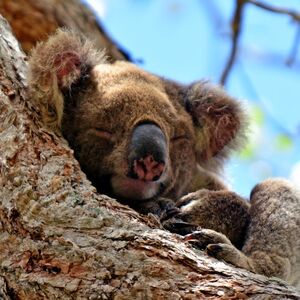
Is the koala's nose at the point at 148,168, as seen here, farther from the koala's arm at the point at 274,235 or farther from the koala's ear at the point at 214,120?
the koala's ear at the point at 214,120

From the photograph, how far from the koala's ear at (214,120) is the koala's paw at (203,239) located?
1316 mm

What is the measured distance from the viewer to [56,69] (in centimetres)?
371

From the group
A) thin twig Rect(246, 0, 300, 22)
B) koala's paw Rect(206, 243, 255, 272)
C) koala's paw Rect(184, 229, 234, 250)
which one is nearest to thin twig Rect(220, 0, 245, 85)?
thin twig Rect(246, 0, 300, 22)

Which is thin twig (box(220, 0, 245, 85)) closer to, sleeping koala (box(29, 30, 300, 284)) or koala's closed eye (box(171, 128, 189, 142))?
sleeping koala (box(29, 30, 300, 284))

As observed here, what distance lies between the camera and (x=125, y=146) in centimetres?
349

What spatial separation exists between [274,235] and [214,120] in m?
1.13

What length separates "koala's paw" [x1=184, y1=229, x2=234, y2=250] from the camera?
2.76 metres

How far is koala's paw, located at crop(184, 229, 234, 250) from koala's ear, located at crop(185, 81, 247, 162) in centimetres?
132

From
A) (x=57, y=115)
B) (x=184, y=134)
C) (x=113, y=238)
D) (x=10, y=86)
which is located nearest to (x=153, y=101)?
(x=184, y=134)

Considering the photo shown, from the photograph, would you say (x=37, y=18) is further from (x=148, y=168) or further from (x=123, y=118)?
(x=148, y=168)

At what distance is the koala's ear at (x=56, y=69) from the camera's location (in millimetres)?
3545

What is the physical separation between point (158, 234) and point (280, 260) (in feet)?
3.04

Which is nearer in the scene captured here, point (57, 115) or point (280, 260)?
point (280, 260)

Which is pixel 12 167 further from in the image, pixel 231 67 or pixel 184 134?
pixel 231 67
